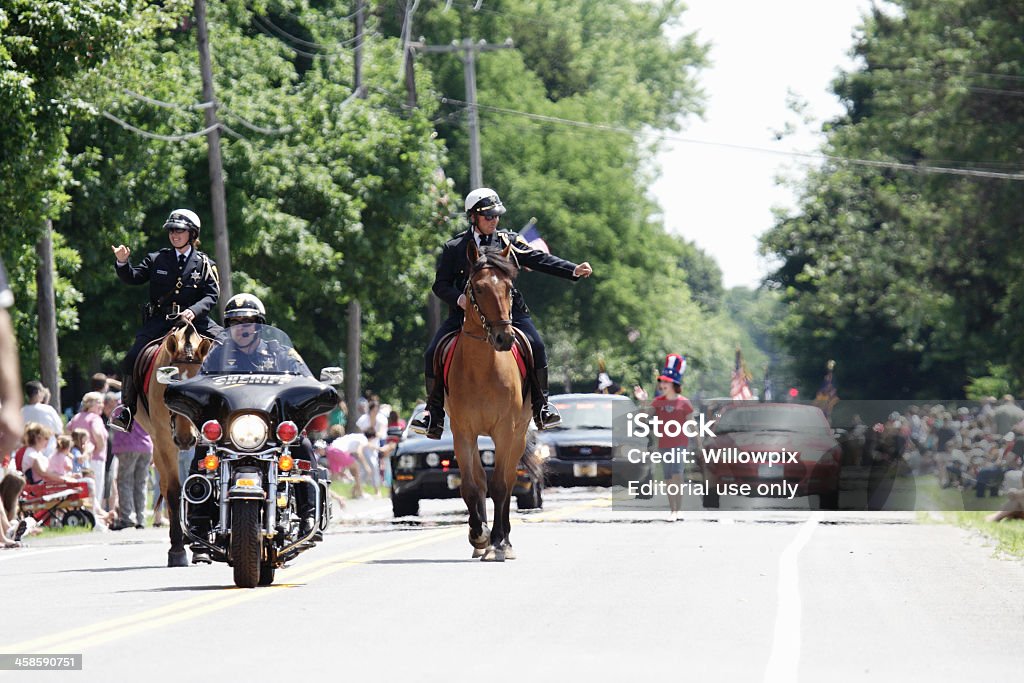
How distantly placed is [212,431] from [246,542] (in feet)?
2.50

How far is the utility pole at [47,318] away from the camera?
1206 inches

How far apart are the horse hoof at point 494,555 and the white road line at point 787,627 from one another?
223cm

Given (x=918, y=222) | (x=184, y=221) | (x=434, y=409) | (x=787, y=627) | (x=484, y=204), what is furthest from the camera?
(x=918, y=222)

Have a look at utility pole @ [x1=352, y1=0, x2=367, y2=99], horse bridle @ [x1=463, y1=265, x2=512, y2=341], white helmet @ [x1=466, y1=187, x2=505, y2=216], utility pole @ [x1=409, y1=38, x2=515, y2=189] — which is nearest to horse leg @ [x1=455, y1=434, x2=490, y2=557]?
horse bridle @ [x1=463, y1=265, x2=512, y2=341]

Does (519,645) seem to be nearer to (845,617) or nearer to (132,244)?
(845,617)

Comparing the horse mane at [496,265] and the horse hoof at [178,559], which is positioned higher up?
the horse mane at [496,265]

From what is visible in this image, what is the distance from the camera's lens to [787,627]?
11.4 m

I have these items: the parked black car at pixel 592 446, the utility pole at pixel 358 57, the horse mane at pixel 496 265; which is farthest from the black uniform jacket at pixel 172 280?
the utility pole at pixel 358 57

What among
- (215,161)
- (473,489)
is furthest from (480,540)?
(215,161)

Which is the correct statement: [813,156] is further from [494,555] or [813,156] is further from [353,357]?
[494,555]

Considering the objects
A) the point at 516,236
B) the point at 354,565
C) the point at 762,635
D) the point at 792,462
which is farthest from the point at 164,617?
the point at 792,462

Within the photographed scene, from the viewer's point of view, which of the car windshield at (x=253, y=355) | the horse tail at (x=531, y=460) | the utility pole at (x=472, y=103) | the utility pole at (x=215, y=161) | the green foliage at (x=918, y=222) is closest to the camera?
the car windshield at (x=253, y=355)

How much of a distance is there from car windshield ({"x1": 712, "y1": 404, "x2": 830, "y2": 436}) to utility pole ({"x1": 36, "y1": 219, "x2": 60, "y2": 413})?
33.5 ft

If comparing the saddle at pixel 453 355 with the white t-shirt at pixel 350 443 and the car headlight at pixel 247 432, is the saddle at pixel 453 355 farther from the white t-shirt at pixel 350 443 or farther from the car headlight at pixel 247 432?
the white t-shirt at pixel 350 443
